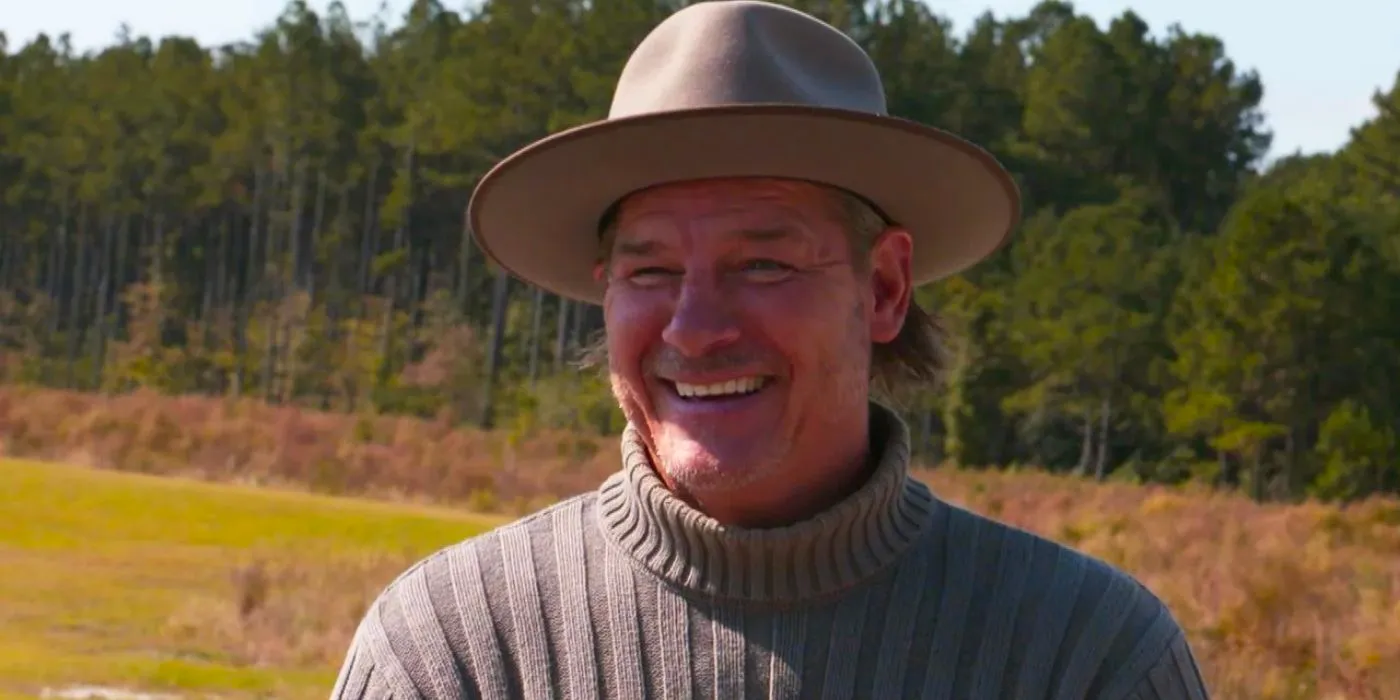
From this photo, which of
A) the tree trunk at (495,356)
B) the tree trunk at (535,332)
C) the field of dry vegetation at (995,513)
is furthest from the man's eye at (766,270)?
the tree trunk at (535,332)

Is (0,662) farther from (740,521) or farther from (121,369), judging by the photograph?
(121,369)

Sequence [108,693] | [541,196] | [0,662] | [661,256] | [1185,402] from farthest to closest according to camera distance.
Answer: [1185,402], [0,662], [108,693], [541,196], [661,256]

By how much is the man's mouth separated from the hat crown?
327 millimetres

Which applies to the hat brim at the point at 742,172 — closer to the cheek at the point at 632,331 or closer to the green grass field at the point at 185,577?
the cheek at the point at 632,331

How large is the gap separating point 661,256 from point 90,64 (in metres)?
78.9

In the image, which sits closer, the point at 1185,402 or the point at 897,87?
the point at 1185,402

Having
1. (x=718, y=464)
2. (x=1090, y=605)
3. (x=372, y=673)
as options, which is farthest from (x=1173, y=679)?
(x=372, y=673)

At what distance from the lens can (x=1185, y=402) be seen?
4631cm

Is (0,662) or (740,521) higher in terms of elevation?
Answer: (740,521)

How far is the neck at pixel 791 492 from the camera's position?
248 centimetres

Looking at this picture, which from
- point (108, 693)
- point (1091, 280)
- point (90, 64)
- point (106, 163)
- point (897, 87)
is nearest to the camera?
point (108, 693)

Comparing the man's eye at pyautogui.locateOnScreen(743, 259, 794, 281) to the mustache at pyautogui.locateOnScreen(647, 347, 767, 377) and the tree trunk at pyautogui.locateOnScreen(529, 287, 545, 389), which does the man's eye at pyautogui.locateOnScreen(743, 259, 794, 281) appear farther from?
the tree trunk at pyautogui.locateOnScreen(529, 287, 545, 389)

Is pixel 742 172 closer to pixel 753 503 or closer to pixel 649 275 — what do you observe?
pixel 649 275

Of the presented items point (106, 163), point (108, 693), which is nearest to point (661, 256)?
point (108, 693)
